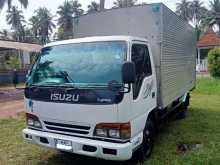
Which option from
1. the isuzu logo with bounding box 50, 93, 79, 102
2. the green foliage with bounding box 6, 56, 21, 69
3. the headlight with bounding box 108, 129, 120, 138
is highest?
the green foliage with bounding box 6, 56, 21, 69

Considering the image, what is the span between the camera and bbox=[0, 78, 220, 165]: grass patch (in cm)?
564

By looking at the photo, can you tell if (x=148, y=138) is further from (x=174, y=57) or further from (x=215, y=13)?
(x=215, y=13)

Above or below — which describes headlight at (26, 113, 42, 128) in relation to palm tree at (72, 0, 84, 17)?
below

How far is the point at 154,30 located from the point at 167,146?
2376 mm

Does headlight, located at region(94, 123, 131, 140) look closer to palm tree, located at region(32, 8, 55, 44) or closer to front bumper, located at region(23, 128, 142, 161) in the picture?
front bumper, located at region(23, 128, 142, 161)

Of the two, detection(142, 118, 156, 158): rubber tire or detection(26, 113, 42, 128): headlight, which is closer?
detection(26, 113, 42, 128): headlight

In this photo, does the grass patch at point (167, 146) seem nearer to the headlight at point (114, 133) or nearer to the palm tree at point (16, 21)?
the headlight at point (114, 133)

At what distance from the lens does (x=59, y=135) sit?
488 cm

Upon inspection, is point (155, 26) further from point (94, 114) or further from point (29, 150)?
point (29, 150)

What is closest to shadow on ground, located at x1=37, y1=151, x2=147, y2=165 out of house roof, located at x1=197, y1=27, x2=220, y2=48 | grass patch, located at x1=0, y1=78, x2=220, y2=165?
grass patch, located at x1=0, y1=78, x2=220, y2=165

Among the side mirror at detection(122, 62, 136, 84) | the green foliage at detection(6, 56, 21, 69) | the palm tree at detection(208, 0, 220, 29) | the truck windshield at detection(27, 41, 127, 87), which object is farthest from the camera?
the palm tree at detection(208, 0, 220, 29)

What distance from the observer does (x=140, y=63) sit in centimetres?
534

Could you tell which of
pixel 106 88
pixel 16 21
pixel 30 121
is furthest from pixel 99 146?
pixel 16 21

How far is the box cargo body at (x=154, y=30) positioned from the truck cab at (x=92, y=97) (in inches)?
17.6
